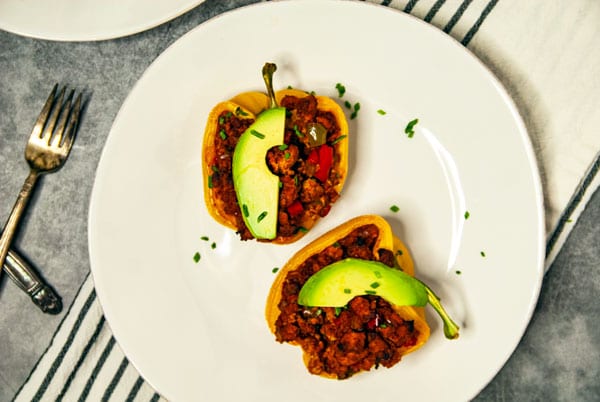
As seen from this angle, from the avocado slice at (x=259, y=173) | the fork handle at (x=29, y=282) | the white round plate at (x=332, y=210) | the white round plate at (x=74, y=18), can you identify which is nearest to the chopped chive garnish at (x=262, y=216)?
the avocado slice at (x=259, y=173)

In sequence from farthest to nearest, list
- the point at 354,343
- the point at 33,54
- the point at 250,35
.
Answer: the point at 33,54 < the point at 250,35 < the point at 354,343

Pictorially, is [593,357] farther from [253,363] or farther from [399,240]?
[253,363]

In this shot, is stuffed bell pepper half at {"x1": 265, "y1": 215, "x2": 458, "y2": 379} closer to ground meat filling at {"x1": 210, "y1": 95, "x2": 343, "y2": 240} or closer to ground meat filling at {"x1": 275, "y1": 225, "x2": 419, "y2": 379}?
ground meat filling at {"x1": 275, "y1": 225, "x2": 419, "y2": 379}

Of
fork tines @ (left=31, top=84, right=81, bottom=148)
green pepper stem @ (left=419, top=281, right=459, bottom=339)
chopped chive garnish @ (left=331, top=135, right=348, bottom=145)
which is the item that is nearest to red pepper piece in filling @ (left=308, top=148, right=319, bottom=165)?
chopped chive garnish @ (left=331, top=135, right=348, bottom=145)

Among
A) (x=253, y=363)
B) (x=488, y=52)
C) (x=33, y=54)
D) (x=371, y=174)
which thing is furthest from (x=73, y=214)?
(x=488, y=52)

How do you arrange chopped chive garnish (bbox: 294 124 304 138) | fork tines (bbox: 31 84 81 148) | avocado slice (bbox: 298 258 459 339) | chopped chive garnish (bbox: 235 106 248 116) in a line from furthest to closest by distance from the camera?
fork tines (bbox: 31 84 81 148)
chopped chive garnish (bbox: 235 106 248 116)
chopped chive garnish (bbox: 294 124 304 138)
avocado slice (bbox: 298 258 459 339)
